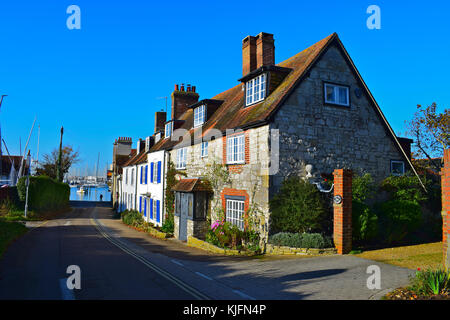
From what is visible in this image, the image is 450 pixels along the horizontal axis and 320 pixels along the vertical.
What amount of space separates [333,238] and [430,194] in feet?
22.8

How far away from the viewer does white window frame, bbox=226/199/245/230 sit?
1571 cm

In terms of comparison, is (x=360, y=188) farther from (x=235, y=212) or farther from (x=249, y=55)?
(x=249, y=55)

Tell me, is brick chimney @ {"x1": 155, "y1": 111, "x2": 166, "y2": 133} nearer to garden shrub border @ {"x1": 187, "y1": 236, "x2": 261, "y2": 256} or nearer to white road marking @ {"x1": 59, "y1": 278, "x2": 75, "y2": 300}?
garden shrub border @ {"x1": 187, "y1": 236, "x2": 261, "y2": 256}


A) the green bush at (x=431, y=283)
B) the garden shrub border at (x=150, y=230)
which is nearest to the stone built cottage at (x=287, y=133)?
the garden shrub border at (x=150, y=230)

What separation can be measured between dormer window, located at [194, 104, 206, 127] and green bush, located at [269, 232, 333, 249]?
1101 centimetres

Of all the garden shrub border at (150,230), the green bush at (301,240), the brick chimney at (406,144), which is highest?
the brick chimney at (406,144)

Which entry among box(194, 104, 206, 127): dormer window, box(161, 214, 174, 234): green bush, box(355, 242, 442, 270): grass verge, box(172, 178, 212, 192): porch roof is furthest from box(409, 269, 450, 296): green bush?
box(161, 214, 174, 234): green bush

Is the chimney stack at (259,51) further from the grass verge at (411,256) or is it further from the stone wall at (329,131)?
the grass verge at (411,256)

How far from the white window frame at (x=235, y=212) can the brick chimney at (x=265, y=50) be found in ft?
24.8

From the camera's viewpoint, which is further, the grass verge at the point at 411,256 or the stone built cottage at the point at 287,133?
the stone built cottage at the point at 287,133

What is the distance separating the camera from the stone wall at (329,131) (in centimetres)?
1438

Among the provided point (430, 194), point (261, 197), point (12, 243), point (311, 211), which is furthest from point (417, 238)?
point (12, 243)

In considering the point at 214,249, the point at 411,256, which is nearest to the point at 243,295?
the point at 214,249
